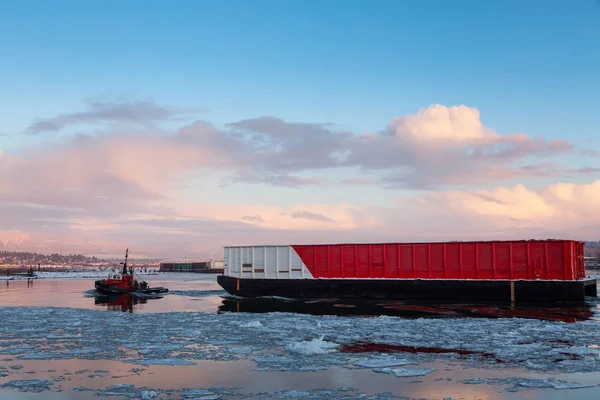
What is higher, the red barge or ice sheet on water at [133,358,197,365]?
the red barge

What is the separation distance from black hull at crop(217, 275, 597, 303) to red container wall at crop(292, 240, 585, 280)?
1.90 feet

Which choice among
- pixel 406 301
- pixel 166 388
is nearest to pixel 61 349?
pixel 166 388

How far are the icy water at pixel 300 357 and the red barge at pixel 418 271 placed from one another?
8328mm

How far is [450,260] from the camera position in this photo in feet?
112

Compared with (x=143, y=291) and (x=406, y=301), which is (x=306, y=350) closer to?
(x=406, y=301)

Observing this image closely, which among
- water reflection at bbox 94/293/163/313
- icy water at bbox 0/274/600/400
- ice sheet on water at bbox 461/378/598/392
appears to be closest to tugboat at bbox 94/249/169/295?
water reflection at bbox 94/293/163/313

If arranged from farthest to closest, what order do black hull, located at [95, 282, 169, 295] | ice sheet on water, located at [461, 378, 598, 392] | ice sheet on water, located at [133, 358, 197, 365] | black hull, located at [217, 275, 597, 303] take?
black hull, located at [95, 282, 169, 295] → black hull, located at [217, 275, 597, 303] → ice sheet on water, located at [133, 358, 197, 365] → ice sheet on water, located at [461, 378, 598, 392]

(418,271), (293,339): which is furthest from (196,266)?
(293,339)

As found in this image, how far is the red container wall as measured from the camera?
3183cm

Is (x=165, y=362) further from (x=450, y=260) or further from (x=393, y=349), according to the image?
(x=450, y=260)

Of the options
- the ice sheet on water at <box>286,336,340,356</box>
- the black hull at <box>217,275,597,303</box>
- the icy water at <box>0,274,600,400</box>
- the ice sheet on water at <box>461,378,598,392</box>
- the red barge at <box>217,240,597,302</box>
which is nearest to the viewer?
the icy water at <box>0,274,600,400</box>

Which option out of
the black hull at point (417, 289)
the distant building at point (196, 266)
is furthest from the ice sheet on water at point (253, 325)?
the distant building at point (196, 266)

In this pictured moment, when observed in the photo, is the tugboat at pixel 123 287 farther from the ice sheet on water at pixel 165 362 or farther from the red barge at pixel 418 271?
the ice sheet on water at pixel 165 362

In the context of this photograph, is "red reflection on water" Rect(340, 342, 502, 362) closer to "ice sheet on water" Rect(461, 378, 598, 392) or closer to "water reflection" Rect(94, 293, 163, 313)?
"ice sheet on water" Rect(461, 378, 598, 392)
